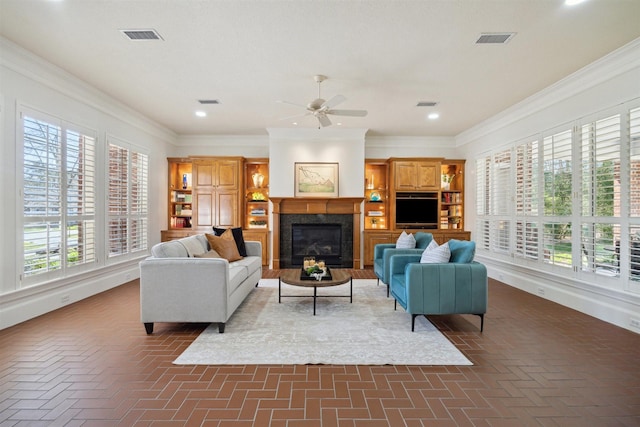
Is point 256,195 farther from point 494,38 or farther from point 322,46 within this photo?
point 494,38

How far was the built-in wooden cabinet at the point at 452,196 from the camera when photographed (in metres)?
7.10

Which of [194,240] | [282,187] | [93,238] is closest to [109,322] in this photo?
[194,240]

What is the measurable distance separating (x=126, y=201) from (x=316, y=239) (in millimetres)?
3644

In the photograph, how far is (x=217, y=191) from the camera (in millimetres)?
6781

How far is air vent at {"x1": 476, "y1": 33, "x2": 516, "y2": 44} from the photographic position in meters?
3.00

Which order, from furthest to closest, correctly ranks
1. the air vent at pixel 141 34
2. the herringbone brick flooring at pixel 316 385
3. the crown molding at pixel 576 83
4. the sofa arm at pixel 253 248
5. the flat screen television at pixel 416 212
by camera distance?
the flat screen television at pixel 416 212, the sofa arm at pixel 253 248, the crown molding at pixel 576 83, the air vent at pixel 141 34, the herringbone brick flooring at pixel 316 385

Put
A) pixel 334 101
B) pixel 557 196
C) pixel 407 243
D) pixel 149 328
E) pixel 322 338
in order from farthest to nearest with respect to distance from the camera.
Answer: pixel 407 243 → pixel 557 196 → pixel 334 101 → pixel 149 328 → pixel 322 338

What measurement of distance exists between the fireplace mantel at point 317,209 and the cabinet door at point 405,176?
98 cm

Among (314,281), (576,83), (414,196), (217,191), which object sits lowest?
(314,281)

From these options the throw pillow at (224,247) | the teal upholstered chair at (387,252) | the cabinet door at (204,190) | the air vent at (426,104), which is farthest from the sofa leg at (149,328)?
the air vent at (426,104)

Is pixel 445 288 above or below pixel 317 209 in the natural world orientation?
below

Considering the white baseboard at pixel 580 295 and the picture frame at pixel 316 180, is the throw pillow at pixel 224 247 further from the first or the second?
the white baseboard at pixel 580 295

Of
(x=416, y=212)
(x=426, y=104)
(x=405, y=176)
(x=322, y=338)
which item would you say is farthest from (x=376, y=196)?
(x=322, y=338)

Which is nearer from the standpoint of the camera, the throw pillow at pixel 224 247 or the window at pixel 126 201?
the throw pillow at pixel 224 247
